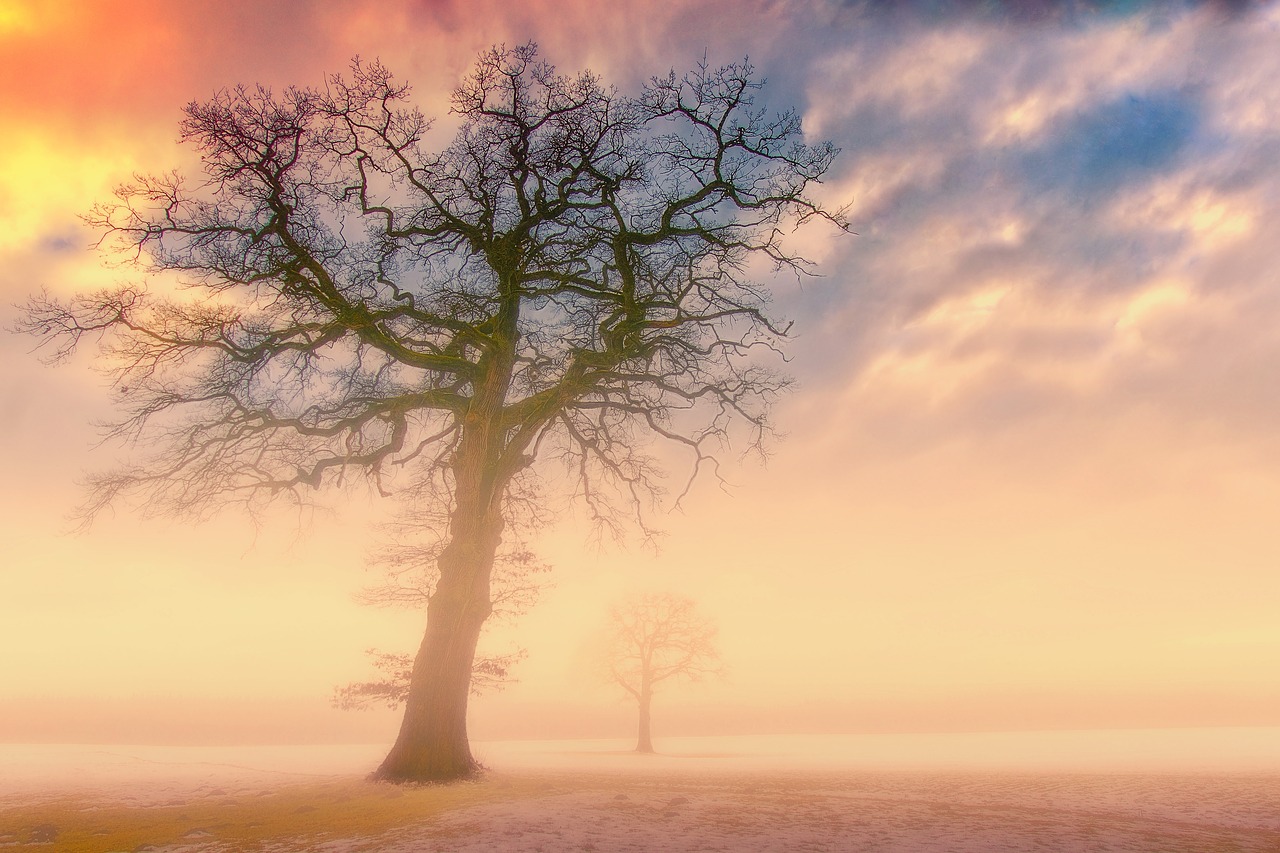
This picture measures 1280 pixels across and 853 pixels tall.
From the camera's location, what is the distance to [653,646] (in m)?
35.6

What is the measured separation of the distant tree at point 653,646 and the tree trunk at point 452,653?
23614mm

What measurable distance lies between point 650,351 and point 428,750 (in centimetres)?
878

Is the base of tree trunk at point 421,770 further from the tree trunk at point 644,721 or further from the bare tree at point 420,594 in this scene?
the tree trunk at point 644,721

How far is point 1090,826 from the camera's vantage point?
7.76m

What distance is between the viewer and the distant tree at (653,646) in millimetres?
35156

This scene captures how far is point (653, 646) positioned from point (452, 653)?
24.8 m

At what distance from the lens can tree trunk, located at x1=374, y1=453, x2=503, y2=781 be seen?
38.2 ft

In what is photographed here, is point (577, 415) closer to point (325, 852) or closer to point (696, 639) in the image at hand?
point (325, 852)

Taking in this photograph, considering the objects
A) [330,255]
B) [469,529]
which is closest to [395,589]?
[469,529]

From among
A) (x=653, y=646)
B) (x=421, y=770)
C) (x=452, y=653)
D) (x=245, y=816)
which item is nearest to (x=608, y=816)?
(x=245, y=816)

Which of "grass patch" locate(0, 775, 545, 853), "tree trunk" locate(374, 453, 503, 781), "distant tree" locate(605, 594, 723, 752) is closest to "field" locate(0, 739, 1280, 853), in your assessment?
"grass patch" locate(0, 775, 545, 853)

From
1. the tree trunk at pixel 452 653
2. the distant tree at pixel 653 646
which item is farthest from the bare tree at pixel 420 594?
the distant tree at pixel 653 646

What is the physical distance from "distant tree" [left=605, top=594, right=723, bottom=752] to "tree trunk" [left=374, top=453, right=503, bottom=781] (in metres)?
23.6

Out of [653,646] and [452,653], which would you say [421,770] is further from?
[653,646]
